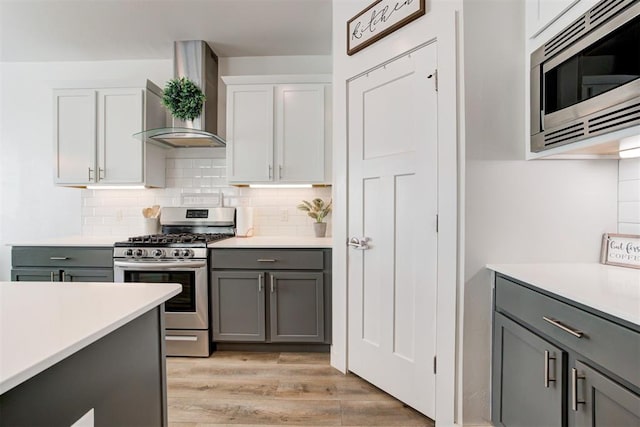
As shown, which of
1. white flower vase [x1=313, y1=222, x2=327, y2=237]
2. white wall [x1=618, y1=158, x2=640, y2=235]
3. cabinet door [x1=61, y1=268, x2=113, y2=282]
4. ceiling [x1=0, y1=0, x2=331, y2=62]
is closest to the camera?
white wall [x1=618, y1=158, x2=640, y2=235]

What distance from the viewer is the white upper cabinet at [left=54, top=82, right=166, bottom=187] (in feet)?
10.1

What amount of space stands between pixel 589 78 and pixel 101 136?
3.59m

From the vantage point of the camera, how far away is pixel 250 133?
10.1 feet

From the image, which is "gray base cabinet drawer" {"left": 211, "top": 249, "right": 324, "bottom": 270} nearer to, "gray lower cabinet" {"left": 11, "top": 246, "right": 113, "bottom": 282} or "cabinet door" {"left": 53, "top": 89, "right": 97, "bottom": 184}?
"gray lower cabinet" {"left": 11, "top": 246, "right": 113, "bottom": 282}

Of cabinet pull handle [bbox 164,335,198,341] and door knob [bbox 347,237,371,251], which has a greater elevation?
door knob [bbox 347,237,371,251]

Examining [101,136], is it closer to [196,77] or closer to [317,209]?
[196,77]

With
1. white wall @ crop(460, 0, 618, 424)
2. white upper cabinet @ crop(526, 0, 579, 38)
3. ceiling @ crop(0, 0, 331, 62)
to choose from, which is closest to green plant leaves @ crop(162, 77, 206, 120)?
ceiling @ crop(0, 0, 331, 62)

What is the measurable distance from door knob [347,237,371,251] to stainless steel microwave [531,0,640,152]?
43.7 inches

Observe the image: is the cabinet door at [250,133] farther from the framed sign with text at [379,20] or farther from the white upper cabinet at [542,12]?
the white upper cabinet at [542,12]

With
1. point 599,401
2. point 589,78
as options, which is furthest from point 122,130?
point 599,401

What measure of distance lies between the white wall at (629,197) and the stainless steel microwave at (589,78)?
459 mm

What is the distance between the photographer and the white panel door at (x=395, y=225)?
1868mm

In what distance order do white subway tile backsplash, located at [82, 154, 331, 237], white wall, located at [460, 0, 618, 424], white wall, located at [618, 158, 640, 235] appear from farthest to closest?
white subway tile backsplash, located at [82, 154, 331, 237]
white wall, located at [460, 0, 618, 424]
white wall, located at [618, 158, 640, 235]

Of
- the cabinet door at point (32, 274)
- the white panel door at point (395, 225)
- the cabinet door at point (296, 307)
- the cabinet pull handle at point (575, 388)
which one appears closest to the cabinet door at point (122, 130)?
the cabinet door at point (32, 274)
